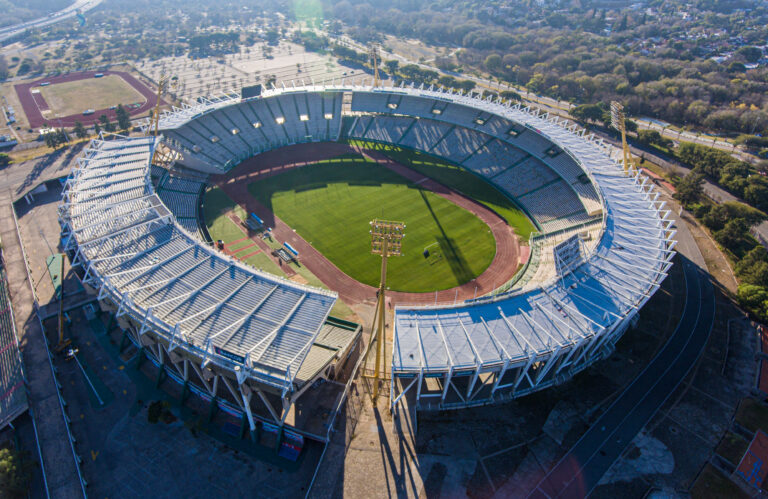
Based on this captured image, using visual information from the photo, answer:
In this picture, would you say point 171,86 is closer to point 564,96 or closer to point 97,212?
point 97,212

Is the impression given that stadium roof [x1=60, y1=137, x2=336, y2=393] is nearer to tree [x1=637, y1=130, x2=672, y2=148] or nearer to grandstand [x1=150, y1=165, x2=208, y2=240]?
grandstand [x1=150, y1=165, x2=208, y2=240]

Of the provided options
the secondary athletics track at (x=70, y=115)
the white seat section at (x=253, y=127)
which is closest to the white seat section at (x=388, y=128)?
the white seat section at (x=253, y=127)

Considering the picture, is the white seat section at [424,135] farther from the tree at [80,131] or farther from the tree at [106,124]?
the tree at [106,124]

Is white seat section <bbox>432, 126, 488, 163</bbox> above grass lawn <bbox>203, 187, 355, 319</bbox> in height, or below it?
above

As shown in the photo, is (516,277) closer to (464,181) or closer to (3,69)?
(464,181)

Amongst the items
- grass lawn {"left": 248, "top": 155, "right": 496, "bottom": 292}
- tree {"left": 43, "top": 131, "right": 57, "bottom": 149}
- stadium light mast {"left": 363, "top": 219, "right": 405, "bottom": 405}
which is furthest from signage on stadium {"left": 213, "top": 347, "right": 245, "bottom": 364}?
tree {"left": 43, "top": 131, "right": 57, "bottom": 149}

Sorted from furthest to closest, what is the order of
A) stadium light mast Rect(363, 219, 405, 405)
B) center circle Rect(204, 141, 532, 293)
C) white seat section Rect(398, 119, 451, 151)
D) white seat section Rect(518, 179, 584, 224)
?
white seat section Rect(398, 119, 451, 151)
white seat section Rect(518, 179, 584, 224)
center circle Rect(204, 141, 532, 293)
stadium light mast Rect(363, 219, 405, 405)
